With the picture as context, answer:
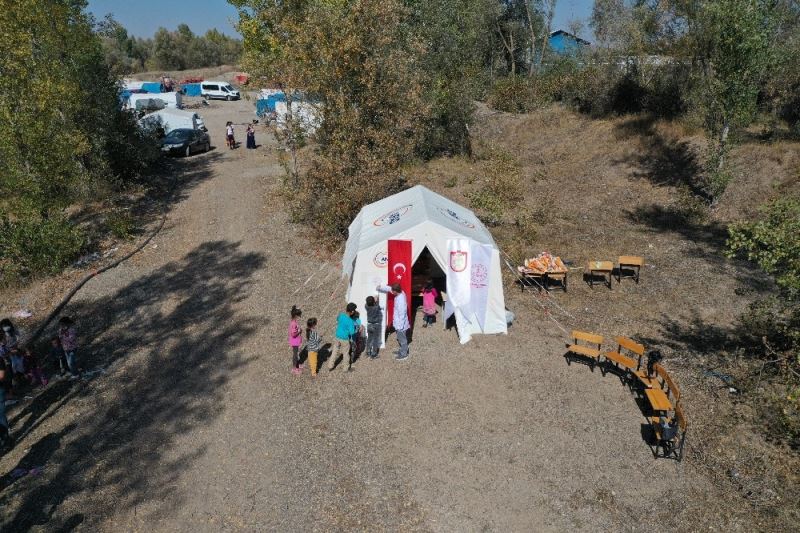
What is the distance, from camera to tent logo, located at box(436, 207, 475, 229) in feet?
39.8


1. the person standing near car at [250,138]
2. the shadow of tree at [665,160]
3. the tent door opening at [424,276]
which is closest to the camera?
the tent door opening at [424,276]

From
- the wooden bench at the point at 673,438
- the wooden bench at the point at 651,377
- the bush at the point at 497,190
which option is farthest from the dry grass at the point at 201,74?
the wooden bench at the point at 673,438

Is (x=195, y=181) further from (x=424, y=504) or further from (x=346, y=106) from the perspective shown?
(x=424, y=504)

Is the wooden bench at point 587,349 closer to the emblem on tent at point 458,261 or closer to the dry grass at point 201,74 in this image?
the emblem on tent at point 458,261

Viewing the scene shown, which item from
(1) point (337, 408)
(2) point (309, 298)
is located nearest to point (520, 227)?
(2) point (309, 298)

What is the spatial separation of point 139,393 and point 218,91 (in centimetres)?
4854

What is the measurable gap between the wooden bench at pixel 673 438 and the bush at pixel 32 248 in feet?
50.7

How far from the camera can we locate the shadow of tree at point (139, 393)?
25.4ft

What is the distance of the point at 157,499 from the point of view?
754 cm

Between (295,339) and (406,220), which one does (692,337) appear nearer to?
(406,220)

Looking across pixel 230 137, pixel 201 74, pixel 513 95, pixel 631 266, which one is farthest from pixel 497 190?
pixel 201 74

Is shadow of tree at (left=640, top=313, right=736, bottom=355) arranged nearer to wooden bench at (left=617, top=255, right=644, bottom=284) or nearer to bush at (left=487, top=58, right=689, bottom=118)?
wooden bench at (left=617, top=255, right=644, bottom=284)

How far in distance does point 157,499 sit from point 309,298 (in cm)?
651

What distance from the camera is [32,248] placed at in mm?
14727
